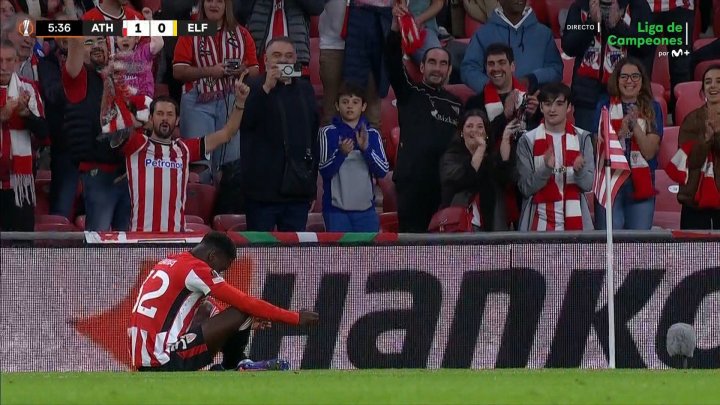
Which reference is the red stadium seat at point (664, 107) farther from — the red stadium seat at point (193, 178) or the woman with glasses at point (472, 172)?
the red stadium seat at point (193, 178)

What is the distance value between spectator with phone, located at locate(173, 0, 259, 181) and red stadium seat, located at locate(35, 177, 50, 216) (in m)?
1.32

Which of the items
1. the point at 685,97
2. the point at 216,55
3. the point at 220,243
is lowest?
the point at 220,243

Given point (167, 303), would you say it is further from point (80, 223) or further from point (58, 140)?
point (58, 140)

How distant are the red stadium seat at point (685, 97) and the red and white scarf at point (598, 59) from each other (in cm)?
110

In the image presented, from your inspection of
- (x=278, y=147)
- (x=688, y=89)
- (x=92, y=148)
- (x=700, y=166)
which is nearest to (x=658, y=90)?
(x=688, y=89)

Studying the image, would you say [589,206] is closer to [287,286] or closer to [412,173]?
[412,173]

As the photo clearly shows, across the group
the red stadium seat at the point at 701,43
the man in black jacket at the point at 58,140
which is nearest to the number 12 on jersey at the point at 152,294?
the man in black jacket at the point at 58,140

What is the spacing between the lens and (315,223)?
43.9 ft

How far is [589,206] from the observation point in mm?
13531

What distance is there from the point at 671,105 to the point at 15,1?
664 cm

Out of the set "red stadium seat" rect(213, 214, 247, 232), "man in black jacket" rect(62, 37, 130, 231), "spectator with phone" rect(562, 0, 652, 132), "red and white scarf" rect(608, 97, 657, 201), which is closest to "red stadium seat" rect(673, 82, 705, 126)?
"spectator with phone" rect(562, 0, 652, 132)

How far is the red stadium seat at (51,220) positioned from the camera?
42.0 ft

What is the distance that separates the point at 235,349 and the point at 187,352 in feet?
1.58

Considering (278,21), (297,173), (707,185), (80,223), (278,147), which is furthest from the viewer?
(278,21)
